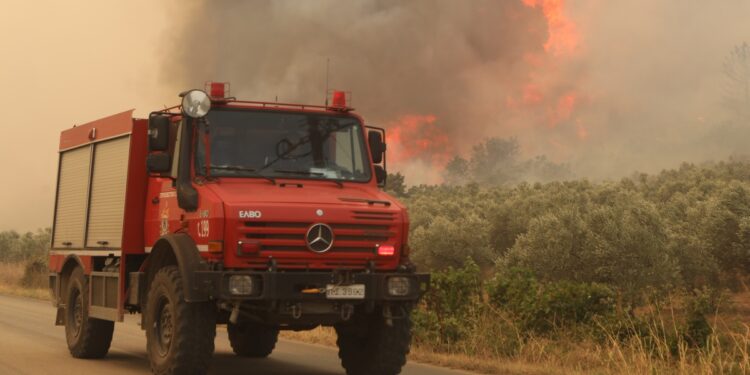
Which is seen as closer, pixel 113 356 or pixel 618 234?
pixel 113 356

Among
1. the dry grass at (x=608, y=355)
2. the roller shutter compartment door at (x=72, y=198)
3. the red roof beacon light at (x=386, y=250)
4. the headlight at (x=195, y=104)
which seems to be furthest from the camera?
the roller shutter compartment door at (x=72, y=198)

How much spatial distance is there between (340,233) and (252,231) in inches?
33.3

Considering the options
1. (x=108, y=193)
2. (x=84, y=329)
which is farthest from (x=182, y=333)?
Answer: (x=84, y=329)

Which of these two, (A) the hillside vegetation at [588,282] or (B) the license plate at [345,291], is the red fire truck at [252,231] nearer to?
(B) the license plate at [345,291]

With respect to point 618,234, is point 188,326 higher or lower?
lower

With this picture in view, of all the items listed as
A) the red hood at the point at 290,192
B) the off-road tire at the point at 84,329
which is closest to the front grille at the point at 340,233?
the red hood at the point at 290,192

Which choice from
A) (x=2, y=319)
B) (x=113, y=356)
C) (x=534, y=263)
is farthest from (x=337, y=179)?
(x=534, y=263)

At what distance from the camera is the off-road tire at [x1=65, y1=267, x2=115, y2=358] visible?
1328cm

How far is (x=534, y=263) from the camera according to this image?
100 feet

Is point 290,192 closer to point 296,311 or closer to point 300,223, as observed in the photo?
point 300,223

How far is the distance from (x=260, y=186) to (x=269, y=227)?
772mm

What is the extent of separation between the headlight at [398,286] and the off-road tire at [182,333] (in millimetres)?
1728

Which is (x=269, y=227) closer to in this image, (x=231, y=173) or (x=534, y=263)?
(x=231, y=173)

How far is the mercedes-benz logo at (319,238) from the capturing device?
9.82 m
